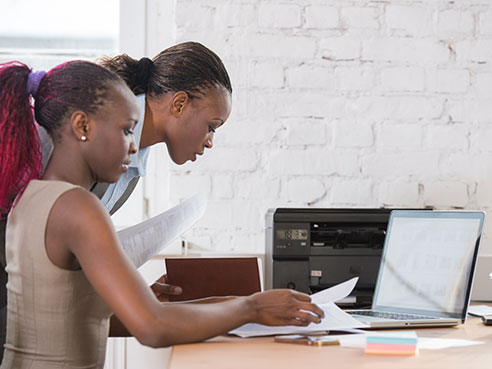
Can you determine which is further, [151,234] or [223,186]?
[223,186]

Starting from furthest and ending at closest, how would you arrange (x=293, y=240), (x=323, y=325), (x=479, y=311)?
(x=293, y=240) < (x=479, y=311) < (x=323, y=325)

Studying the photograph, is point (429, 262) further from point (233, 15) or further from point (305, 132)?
point (233, 15)

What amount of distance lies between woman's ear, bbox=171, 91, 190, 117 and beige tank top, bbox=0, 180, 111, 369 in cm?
57

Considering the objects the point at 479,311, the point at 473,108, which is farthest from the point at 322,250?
the point at 473,108

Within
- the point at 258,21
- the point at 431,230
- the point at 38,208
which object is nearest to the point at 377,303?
the point at 431,230

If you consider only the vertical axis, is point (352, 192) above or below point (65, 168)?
below


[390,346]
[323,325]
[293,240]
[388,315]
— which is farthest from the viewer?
[293,240]

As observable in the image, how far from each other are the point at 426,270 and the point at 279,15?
3.54 feet

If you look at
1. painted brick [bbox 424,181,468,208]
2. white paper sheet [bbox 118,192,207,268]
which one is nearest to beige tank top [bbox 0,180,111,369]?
white paper sheet [bbox 118,192,207,268]

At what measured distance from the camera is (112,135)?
117 centimetres

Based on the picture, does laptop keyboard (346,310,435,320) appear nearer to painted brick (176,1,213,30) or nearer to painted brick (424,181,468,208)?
painted brick (424,181,468,208)

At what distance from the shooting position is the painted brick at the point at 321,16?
87.5 inches

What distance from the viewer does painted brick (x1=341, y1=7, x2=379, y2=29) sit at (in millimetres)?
2230

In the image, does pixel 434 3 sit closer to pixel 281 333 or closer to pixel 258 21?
pixel 258 21
